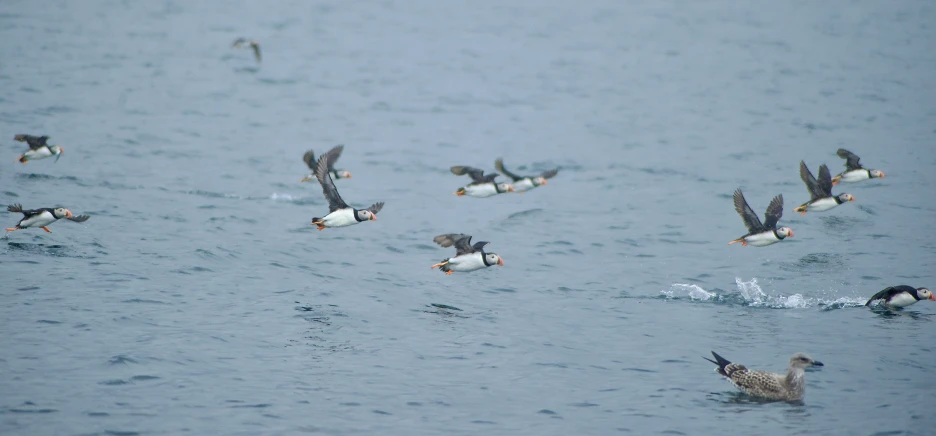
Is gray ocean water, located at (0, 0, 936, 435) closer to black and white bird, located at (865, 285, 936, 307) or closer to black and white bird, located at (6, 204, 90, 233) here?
black and white bird, located at (865, 285, 936, 307)

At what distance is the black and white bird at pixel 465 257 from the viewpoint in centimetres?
1952

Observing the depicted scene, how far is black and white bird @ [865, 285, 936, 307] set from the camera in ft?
61.3

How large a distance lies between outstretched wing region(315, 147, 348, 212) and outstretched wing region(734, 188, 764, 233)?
25.8 feet

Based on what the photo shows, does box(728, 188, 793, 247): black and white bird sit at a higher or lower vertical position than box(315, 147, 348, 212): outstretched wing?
lower

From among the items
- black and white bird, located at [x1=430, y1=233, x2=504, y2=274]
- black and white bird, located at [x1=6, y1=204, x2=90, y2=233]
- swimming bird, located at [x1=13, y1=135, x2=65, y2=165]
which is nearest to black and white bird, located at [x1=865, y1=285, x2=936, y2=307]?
black and white bird, located at [x1=430, y1=233, x2=504, y2=274]

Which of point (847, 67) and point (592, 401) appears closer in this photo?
point (592, 401)

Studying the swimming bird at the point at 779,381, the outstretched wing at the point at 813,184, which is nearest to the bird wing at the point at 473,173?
the outstretched wing at the point at 813,184

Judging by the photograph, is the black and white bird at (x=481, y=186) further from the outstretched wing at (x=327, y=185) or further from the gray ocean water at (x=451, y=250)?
the outstretched wing at (x=327, y=185)

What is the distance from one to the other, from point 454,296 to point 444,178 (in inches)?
484

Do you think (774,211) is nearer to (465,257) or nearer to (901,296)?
(901,296)

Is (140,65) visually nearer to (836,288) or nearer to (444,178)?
(444,178)

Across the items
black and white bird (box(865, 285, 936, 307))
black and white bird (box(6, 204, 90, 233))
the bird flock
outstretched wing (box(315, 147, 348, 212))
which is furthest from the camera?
outstretched wing (box(315, 147, 348, 212))

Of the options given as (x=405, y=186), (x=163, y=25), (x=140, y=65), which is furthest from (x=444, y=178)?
(x=163, y=25)

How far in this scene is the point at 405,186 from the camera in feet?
101
